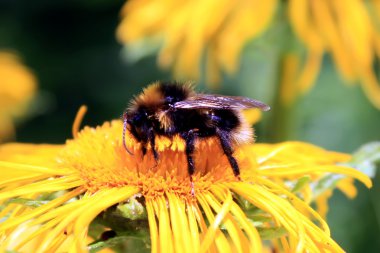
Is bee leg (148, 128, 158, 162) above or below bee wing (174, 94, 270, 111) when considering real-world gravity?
below

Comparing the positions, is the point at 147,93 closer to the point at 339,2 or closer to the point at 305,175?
the point at 305,175

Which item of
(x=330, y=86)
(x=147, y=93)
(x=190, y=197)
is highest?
(x=147, y=93)

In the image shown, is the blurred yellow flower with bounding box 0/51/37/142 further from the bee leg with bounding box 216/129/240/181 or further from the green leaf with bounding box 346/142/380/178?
the bee leg with bounding box 216/129/240/181

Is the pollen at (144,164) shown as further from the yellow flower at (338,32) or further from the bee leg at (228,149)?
the yellow flower at (338,32)

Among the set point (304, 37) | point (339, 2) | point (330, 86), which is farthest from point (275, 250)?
point (330, 86)

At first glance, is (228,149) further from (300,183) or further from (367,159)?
(367,159)

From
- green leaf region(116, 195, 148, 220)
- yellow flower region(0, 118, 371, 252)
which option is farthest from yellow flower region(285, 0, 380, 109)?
green leaf region(116, 195, 148, 220)

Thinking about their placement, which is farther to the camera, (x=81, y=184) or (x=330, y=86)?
(x=330, y=86)
